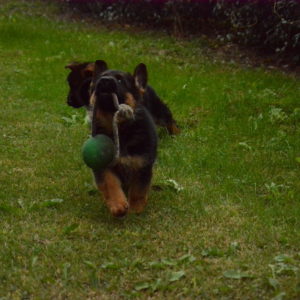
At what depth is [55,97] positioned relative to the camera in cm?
921

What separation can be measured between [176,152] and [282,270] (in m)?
2.81

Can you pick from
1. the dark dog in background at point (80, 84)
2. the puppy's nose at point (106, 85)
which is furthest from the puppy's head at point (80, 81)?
the puppy's nose at point (106, 85)

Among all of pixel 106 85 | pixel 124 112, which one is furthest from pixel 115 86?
pixel 124 112

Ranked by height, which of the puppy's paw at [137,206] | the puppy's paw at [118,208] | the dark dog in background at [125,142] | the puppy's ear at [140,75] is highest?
the puppy's ear at [140,75]

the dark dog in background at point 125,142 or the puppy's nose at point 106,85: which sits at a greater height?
the puppy's nose at point 106,85

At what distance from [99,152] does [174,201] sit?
0.91m

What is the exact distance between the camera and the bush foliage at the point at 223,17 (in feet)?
34.6

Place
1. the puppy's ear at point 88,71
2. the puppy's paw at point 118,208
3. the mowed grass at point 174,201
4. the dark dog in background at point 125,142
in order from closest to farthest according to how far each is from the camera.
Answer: the mowed grass at point 174,201 < the puppy's paw at point 118,208 < the dark dog in background at point 125,142 < the puppy's ear at point 88,71

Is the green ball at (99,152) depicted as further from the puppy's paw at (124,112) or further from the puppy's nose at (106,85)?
the puppy's nose at (106,85)

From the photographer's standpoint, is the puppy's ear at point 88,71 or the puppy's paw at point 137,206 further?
the puppy's ear at point 88,71

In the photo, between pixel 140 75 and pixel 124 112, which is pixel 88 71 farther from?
pixel 124 112

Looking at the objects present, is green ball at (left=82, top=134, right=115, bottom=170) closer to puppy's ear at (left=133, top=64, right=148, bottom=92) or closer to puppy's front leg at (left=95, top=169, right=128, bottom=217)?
puppy's front leg at (left=95, top=169, right=128, bottom=217)

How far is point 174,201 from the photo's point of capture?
5.42m

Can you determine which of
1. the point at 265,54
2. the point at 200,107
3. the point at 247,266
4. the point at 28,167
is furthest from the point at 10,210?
the point at 265,54
